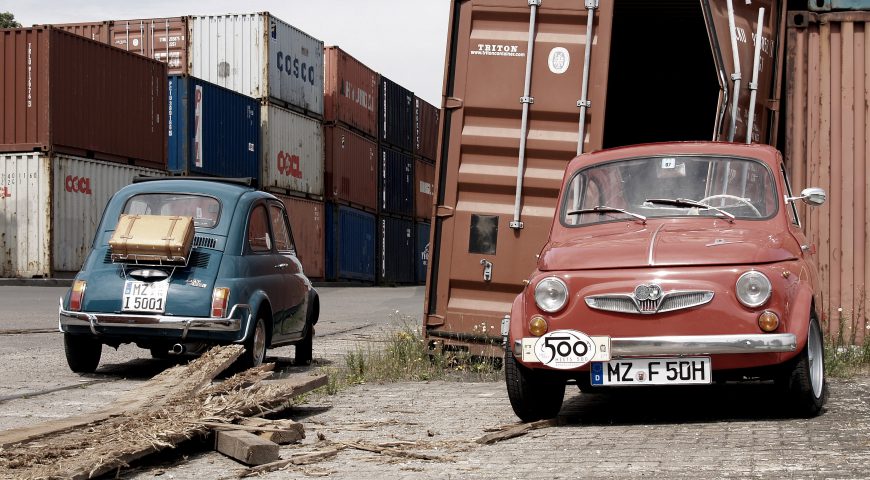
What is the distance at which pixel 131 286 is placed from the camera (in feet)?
32.2

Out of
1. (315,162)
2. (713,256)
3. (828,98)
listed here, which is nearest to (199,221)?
(713,256)


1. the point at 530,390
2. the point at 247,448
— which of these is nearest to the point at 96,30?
the point at 530,390

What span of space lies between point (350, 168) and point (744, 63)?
31200mm

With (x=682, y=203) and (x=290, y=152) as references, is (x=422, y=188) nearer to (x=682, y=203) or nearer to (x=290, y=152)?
(x=290, y=152)

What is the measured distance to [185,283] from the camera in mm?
9766

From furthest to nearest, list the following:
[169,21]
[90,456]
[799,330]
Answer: [169,21]
[799,330]
[90,456]

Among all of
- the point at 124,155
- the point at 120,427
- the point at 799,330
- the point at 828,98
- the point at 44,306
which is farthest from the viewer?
the point at 124,155

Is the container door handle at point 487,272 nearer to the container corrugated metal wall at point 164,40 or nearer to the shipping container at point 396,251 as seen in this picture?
the container corrugated metal wall at point 164,40

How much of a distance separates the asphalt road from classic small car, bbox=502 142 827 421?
0.30 metres

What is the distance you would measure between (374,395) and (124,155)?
72.9 feet

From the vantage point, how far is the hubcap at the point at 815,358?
679 centimetres

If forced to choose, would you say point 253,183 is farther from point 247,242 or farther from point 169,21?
point 169,21

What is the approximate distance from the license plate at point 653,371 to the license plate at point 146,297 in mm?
4316

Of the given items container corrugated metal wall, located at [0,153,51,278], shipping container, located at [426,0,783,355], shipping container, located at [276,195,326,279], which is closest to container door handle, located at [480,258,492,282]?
shipping container, located at [426,0,783,355]
